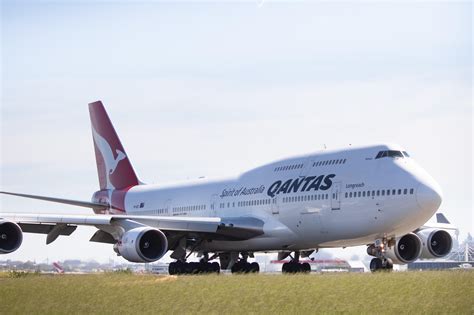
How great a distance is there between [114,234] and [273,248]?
19.6ft

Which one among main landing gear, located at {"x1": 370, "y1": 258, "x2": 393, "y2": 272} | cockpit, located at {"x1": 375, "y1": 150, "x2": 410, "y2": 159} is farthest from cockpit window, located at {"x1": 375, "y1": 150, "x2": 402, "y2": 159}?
main landing gear, located at {"x1": 370, "y1": 258, "x2": 393, "y2": 272}

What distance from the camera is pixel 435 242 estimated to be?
34375 mm

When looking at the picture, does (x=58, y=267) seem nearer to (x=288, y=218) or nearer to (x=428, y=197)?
(x=288, y=218)

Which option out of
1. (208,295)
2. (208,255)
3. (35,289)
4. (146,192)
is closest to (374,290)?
(208,295)

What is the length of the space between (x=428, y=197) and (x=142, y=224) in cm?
1076

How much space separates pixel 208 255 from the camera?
125 ft

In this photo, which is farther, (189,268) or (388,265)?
(189,268)

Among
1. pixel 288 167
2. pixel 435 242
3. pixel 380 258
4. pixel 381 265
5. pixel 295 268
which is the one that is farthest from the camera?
pixel 295 268

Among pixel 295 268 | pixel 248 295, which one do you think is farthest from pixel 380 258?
pixel 248 295

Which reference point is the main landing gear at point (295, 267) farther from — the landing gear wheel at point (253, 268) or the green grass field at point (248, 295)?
the green grass field at point (248, 295)

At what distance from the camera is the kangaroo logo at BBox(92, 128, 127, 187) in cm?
4691

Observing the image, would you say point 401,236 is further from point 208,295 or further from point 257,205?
point 208,295

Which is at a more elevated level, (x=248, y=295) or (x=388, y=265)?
(x=388, y=265)

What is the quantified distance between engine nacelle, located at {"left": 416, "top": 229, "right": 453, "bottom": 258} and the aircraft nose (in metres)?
4.74
